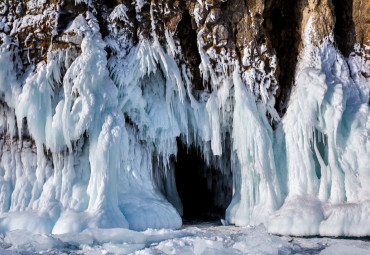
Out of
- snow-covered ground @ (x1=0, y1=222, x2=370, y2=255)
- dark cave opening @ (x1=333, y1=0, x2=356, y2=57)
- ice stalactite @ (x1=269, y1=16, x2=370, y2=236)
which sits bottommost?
snow-covered ground @ (x1=0, y1=222, x2=370, y2=255)

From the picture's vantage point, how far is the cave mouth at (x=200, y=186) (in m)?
12.0

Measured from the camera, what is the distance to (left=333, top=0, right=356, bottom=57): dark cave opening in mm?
10312

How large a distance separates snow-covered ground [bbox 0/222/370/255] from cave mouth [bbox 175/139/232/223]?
3923 mm

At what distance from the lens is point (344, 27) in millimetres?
10461

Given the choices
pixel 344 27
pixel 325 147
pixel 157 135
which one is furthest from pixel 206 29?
pixel 325 147

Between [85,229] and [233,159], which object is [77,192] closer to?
[85,229]

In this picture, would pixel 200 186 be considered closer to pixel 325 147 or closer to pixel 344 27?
pixel 325 147

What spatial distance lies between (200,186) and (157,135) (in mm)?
3548

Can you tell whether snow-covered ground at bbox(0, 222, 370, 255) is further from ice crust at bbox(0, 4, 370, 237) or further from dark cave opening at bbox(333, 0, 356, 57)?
dark cave opening at bbox(333, 0, 356, 57)

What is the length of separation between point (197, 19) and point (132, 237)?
17.3ft

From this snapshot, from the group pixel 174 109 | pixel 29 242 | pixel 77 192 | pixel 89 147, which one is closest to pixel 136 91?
pixel 174 109

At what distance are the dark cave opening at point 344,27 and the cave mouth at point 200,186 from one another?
4.29 metres

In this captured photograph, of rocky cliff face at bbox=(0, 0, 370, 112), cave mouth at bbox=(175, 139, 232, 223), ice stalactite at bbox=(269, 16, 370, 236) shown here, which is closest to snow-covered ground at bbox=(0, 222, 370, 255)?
ice stalactite at bbox=(269, 16, 370, 236)

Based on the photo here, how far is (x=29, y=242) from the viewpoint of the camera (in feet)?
23.4
